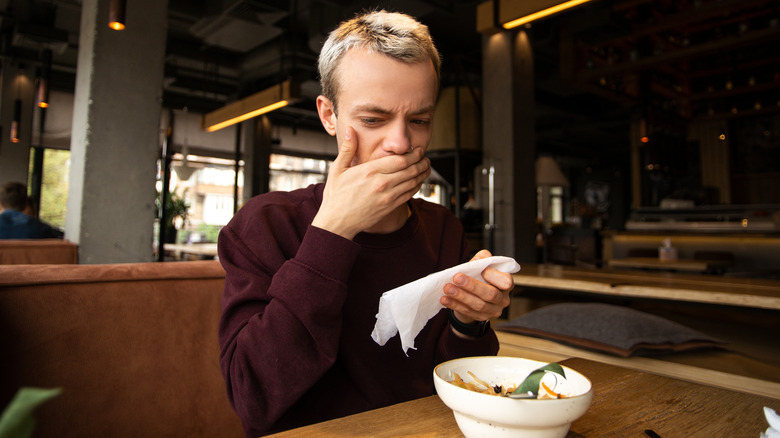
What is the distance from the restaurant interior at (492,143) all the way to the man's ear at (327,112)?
31.3 inches

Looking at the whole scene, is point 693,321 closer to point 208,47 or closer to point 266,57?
point 266,57

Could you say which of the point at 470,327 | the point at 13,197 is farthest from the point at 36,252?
the point at 470,327

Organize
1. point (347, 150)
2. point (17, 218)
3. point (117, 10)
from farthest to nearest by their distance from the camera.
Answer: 1. point (17, 218)
2. point (117, 10)
3. point (347, 150)

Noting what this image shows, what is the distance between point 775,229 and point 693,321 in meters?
4.08

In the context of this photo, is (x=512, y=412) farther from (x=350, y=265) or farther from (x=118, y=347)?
(x=118, y=347)

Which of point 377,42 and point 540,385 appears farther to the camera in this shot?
point 377,42

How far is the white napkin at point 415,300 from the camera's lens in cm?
81

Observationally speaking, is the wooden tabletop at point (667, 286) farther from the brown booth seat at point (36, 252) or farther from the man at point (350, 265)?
the brown booth seat at point (36, 252)

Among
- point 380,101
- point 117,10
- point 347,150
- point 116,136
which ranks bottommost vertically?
point 347,150

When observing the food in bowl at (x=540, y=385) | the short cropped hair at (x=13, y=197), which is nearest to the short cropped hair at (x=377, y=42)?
the food in bowl at (x=540, y=385)

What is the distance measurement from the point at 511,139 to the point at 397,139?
20.0 feet

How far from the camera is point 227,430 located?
1579 mm

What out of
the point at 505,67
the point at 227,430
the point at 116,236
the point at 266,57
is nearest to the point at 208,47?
the point at 266,57

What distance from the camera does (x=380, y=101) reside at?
0.99m
